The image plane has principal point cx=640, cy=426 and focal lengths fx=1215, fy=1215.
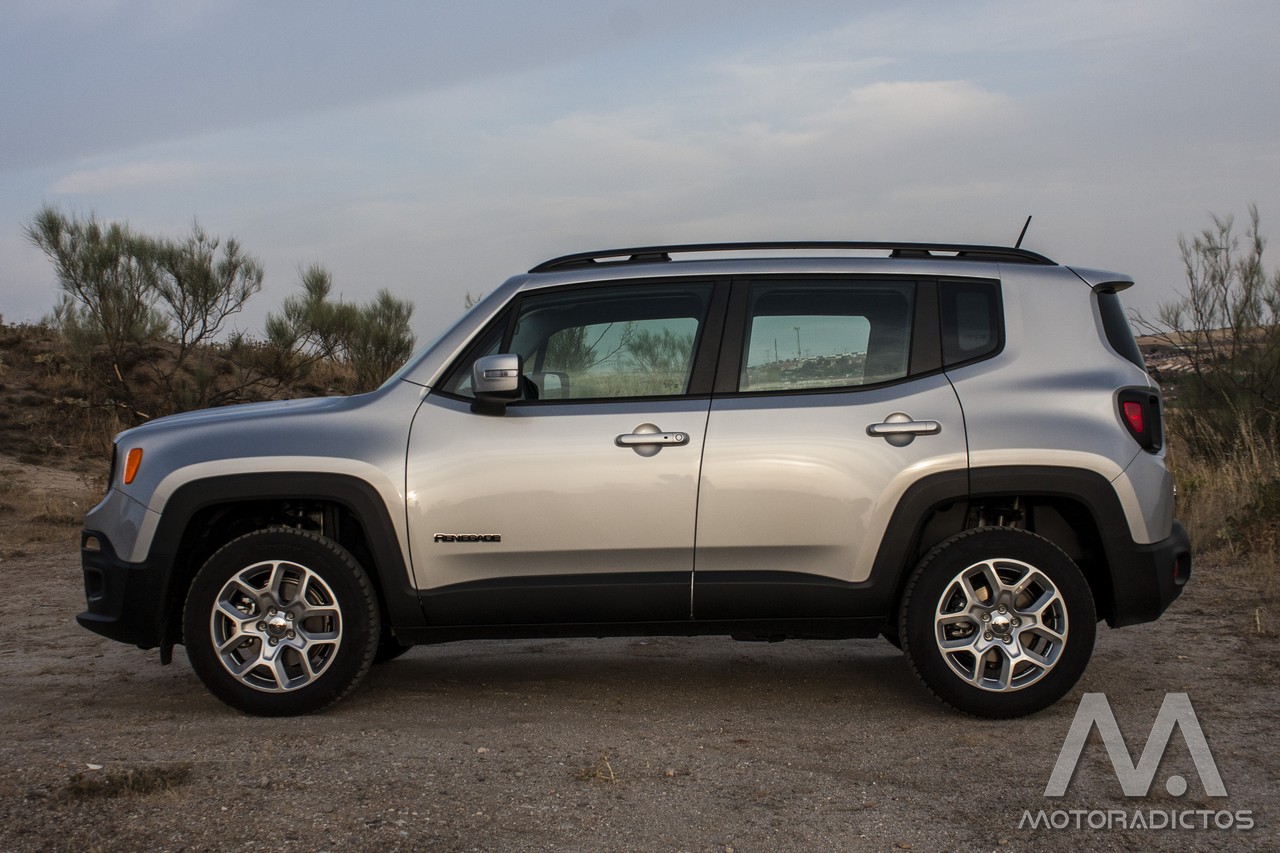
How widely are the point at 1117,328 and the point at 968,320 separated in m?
0.63

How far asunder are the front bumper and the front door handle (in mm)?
1988

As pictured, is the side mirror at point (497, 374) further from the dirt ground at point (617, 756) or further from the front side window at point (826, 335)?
the dirt ground at point (617, 756)

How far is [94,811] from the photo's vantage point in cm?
374

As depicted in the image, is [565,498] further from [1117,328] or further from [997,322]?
[1117,328]

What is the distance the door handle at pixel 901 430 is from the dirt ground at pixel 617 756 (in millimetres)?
1161

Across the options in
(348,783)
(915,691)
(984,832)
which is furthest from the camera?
(915,691)

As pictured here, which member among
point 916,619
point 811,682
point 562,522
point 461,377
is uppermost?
point 461,377

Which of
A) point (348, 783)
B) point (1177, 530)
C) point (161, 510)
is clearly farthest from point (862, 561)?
point (161, 510)

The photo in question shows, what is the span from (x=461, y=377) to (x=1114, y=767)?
2922 millimetres

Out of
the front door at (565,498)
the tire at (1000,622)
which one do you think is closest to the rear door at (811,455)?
the front door at (565,498)

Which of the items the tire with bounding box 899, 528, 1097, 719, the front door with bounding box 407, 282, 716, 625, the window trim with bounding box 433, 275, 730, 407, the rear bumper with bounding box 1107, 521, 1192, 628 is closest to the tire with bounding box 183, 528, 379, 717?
the front door with bounding box 407, 282, 716, 625

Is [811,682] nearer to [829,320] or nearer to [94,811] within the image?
[829,320]

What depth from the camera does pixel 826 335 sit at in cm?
512

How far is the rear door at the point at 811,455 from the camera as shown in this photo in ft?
16.1
